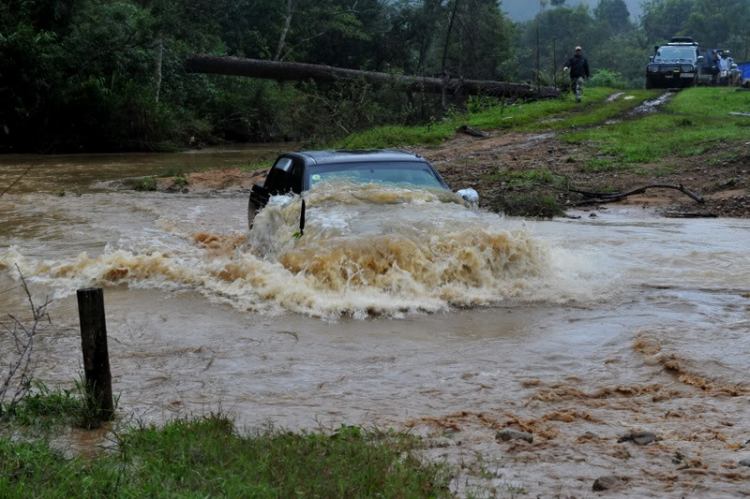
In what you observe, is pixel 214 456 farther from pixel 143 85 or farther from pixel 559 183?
pixel 143 85

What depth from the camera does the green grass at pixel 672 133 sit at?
18516 millimetres

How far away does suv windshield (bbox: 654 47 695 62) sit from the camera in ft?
134

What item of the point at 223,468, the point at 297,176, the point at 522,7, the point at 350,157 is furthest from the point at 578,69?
the point at 522,7

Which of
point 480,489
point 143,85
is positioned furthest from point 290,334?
point 143,85

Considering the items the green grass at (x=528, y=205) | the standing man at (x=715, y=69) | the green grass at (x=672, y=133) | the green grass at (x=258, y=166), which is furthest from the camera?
the standing man at (x=715, y=69)

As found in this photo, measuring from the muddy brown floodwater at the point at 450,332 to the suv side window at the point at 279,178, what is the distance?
0.48 m

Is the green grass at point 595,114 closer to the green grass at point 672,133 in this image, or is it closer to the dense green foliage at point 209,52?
the green grass at point 672,133

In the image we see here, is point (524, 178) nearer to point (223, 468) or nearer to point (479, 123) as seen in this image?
point (479, 123)

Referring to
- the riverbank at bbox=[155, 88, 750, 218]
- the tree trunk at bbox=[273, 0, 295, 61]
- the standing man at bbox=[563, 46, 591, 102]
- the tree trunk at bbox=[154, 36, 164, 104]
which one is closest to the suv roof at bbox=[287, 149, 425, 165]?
the riverbank at bbox=[155, 88, 750, 218]

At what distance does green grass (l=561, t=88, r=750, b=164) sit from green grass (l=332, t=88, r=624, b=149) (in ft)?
7.55

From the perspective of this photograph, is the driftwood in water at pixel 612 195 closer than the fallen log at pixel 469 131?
Yes

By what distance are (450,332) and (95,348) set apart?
3.55 m

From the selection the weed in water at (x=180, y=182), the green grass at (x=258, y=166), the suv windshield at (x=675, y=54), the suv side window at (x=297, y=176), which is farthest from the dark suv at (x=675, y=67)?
the suv side window at (x=297, y=176)

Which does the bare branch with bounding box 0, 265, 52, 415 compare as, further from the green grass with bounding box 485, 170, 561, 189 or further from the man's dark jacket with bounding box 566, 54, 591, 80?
the man's dark jacket with bounding box 566, 54, 591, 80
